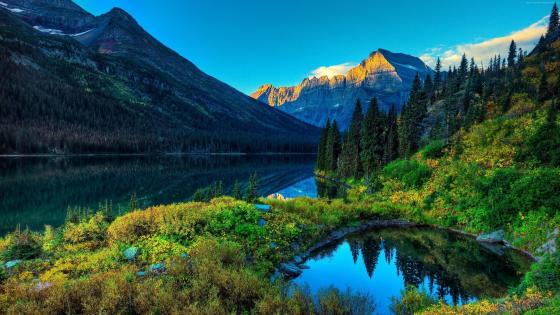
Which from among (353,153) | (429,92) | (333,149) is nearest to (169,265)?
(353,153)

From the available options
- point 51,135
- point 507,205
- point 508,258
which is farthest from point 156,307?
point 51,135

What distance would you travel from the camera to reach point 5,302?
906cm

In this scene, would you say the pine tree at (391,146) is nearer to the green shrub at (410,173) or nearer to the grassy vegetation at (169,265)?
the green shrub at (410,173)

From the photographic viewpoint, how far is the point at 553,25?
280 ft

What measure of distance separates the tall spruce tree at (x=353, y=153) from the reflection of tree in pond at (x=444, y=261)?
3625cm

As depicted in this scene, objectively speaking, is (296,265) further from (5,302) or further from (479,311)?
(5,302)

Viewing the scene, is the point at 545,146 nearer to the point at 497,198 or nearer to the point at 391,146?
the point at 497,198

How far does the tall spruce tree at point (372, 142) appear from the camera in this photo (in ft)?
197

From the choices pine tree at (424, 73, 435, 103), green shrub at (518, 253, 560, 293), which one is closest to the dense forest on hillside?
green shrub at (518, 253, 560, 293)

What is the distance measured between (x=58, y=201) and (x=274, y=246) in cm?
4265

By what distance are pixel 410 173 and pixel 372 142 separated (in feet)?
61.1

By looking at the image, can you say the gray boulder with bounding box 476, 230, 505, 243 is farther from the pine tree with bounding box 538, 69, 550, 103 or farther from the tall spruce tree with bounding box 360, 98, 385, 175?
the tall spruce tree with bounding box 360, 98, 385, 175

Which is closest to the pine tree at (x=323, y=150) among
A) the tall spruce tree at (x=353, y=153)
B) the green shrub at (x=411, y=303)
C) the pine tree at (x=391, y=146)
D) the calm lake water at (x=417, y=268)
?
the tall spruce tree at (x=353, y=153)

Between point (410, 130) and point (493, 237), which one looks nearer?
point (493, 237)
